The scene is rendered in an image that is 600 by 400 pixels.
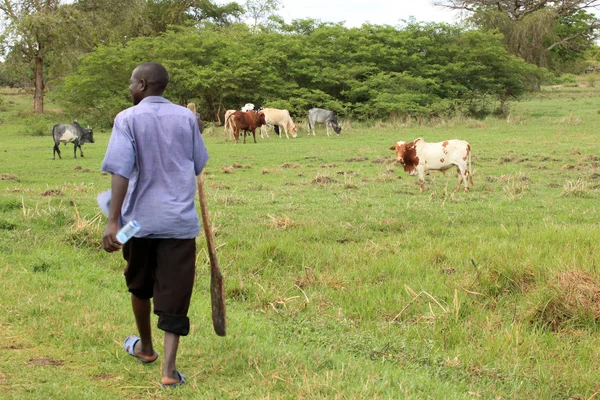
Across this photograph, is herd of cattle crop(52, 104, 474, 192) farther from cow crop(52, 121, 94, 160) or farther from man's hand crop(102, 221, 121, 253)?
man's hand crop(102, 221, 121, 253)

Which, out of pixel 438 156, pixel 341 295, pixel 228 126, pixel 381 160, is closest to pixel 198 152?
pixel 341 295

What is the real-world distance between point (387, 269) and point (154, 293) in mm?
3418

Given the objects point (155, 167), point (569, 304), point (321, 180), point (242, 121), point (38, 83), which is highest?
point (38, 83)

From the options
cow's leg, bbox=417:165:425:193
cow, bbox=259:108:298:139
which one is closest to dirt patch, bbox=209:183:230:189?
cow's leg, bbox=417:165:425:193

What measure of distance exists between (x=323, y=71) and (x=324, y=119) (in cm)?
467

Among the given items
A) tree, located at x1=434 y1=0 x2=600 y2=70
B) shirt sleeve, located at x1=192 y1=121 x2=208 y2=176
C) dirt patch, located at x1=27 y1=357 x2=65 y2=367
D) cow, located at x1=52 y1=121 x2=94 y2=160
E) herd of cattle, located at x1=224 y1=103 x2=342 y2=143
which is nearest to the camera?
shirt sleeve, located at x1=192 y1=121 x2=208 y2=176

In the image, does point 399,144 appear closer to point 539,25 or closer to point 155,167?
point 155,167

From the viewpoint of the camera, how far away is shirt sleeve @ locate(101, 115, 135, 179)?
3.71 m

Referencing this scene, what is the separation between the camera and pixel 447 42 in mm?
32938

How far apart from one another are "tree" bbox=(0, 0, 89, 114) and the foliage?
2461mm

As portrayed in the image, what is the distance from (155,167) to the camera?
3803 millimetres

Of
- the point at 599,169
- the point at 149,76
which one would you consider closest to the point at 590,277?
the point at 149,76

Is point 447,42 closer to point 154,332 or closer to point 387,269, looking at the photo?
point 387,269

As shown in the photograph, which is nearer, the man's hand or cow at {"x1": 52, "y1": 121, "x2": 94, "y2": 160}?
the man's hand
